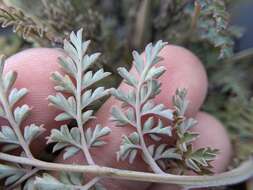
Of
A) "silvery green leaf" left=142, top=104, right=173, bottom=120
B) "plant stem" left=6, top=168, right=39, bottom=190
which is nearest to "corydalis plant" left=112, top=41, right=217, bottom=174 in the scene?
"silvery green leaf" left=142, top=104, right=173, bottom=120

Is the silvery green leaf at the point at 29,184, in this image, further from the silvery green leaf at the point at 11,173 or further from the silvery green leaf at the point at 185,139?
the silvery green leaf at the point at 185,139

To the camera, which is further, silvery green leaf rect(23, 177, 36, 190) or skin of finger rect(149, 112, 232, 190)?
skin of finger rect(149, 112, 232, 190)

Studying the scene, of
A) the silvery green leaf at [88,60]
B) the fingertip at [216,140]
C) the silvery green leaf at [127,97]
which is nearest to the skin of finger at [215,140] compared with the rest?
the fingertip at [216,140]

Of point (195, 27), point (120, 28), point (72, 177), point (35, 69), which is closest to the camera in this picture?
point (72, 177)

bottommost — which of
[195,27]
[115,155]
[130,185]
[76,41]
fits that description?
[130,185]

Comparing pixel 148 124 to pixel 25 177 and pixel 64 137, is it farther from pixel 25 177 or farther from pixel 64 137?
Answer: pixel 25 177

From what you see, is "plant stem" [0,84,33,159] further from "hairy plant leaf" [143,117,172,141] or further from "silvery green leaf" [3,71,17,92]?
"hairy plant leaf" [143,117,172,141]

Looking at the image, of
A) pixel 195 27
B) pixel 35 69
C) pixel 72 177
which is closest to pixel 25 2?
pixel 35 69

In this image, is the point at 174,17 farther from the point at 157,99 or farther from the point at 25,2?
the point at 25,2
